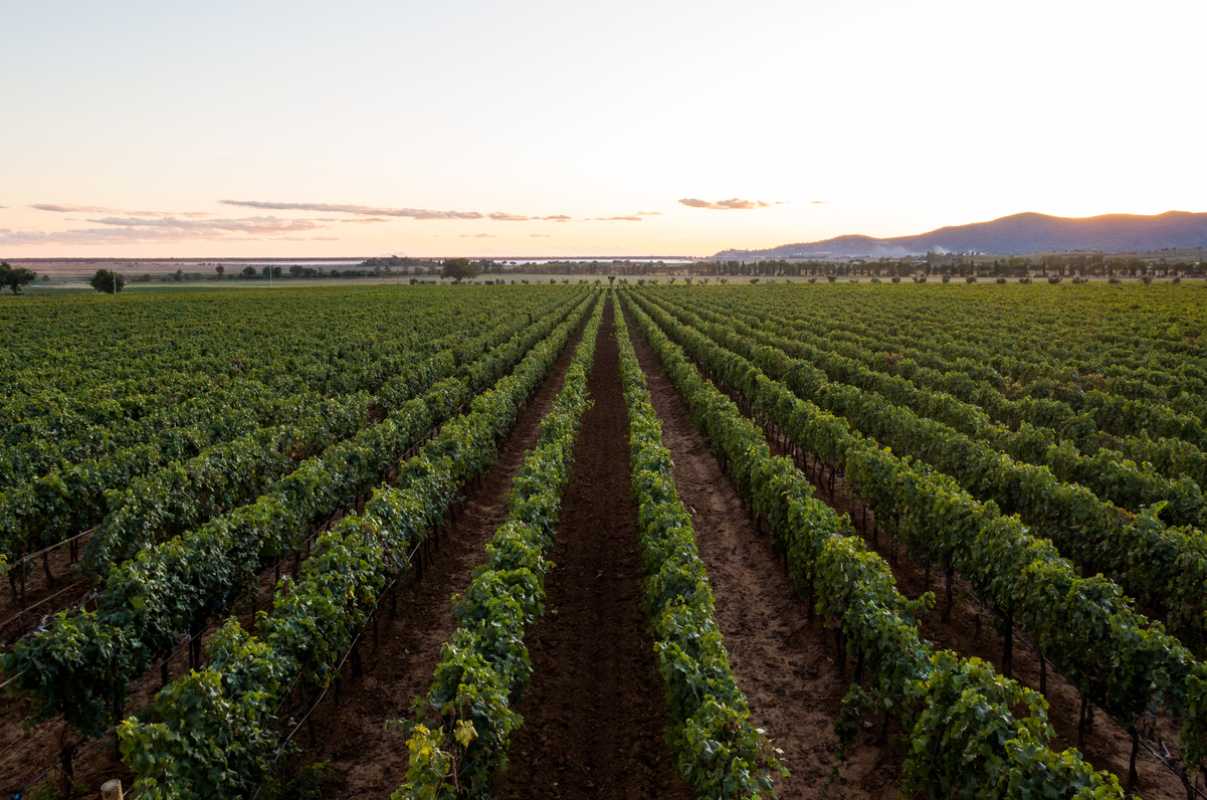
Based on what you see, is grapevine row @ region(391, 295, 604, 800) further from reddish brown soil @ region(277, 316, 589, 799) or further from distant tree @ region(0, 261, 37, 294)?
distant tree @ region(0, 261, 37, 294)

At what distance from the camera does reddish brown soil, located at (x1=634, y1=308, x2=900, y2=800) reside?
8234 millimetres

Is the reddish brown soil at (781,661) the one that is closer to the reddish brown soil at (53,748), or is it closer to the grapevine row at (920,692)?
the grapevine row at (920,692)

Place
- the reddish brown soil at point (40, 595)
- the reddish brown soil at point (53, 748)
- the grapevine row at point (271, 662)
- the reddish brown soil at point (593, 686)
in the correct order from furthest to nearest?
the reddish brown soil at point (40, 595) → the reddish brown soil at point (593, 686) → the reddish brown soil at point (53, 748) → the grapevine row at point (271, 662)

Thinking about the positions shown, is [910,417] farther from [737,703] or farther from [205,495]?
[205,495]

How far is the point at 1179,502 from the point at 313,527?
15521 millimetres

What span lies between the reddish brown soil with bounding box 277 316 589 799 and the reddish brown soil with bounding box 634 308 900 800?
4.37 meters

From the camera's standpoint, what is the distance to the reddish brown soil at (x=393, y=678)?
827 centimetres

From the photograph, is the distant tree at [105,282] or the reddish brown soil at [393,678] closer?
the reddish brown soil at [393,678]

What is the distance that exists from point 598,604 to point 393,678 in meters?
3.50

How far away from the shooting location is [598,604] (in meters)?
12.1

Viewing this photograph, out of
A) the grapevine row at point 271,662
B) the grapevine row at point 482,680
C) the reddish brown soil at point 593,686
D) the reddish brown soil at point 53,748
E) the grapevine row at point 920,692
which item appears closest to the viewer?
the grapevine row at point 920,692

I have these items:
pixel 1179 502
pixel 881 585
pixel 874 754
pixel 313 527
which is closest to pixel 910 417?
pixel 1179 502

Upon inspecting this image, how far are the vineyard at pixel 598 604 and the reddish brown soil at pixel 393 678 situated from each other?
5 cm

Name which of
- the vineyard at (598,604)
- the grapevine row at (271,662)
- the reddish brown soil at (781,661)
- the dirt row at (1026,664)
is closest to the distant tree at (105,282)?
the vineyard at (598,604)
